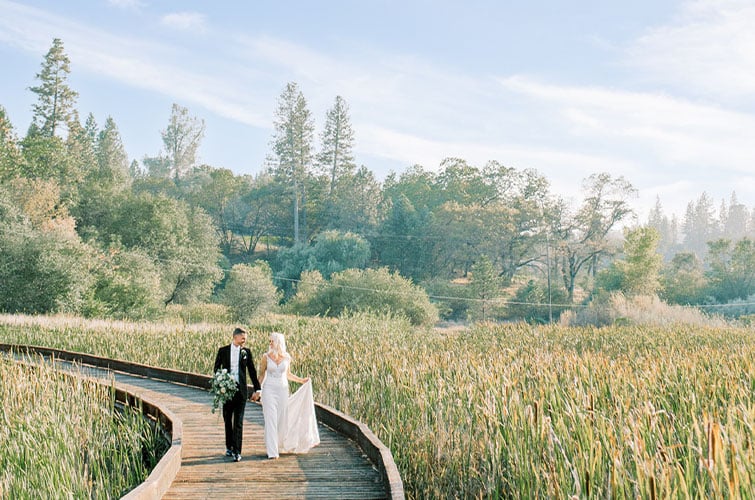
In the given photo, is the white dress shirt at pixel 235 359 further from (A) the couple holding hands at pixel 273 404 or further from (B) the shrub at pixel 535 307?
(B) the shrub at pixel 535 307

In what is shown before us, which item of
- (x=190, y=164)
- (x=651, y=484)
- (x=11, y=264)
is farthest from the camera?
(x=190, y=164)

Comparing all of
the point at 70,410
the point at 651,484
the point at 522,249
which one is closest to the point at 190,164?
the point at 522,249

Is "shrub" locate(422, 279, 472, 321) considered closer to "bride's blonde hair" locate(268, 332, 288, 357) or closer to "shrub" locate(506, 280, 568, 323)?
"shrub" locate(506, 280, 568, 323)

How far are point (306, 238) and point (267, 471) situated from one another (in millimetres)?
64434

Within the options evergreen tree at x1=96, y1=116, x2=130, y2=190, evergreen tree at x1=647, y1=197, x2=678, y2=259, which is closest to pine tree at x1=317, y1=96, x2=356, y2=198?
evergreen tree at x1=96, y1=116, x2=130, y2=190

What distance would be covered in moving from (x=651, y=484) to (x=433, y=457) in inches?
149

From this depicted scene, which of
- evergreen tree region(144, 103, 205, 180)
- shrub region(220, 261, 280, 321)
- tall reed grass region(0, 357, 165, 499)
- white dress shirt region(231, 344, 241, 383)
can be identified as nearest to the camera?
tall reed grass region(0, 357, 165, 499)

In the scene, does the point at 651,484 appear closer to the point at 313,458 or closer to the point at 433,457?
the point at 433,457

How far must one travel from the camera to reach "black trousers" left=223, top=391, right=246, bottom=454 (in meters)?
7.50

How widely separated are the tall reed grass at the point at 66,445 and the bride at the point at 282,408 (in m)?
1.62

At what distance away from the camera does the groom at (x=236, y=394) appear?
7.50 m

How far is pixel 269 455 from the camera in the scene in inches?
298

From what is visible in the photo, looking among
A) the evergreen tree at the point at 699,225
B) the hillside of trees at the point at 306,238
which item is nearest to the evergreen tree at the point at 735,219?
the evergreen tree at the point at 699,225

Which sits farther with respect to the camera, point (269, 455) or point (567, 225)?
point (567, 225)
